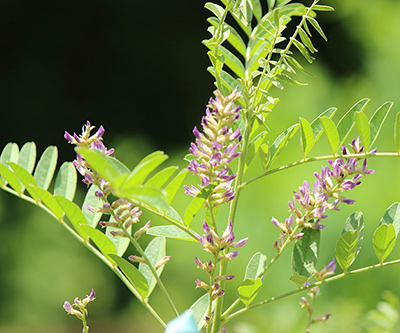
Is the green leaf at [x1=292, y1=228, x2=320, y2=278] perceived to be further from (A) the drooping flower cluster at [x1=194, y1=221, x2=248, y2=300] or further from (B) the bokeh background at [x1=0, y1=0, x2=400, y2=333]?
(B) the bokeh background at [x1=0, y1=0, x2=400, y2=333]

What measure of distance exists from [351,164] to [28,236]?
118 inches

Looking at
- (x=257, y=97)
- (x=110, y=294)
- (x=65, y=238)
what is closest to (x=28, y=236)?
(x=65, y=238)

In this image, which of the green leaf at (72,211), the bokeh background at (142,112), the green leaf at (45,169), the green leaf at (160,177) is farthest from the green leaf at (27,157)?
the bokeh background at (142,112)

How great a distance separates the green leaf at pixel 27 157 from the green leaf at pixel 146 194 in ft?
0.91

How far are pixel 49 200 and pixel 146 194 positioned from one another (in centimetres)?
17

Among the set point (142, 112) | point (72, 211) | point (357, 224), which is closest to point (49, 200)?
point (72, 211)

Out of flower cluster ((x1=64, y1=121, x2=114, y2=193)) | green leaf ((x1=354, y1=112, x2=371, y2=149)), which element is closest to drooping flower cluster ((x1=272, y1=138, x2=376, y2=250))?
green leaf ((x1=354, y1=112, x2=371, y2=149))

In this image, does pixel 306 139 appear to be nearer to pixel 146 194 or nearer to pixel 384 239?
pixel 384 239

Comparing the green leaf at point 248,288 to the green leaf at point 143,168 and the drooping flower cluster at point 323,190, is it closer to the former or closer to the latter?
the drooping flower cluster at point 323,190

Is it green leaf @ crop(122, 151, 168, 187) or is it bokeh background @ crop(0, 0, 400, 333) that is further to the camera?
bokeh background @ crop(0, 0, 400, 333)

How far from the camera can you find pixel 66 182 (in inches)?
21.1

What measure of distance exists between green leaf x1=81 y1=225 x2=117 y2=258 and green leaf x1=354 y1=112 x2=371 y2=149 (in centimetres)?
20

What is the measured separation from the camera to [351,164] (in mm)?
408

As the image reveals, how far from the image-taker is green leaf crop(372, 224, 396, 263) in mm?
426
